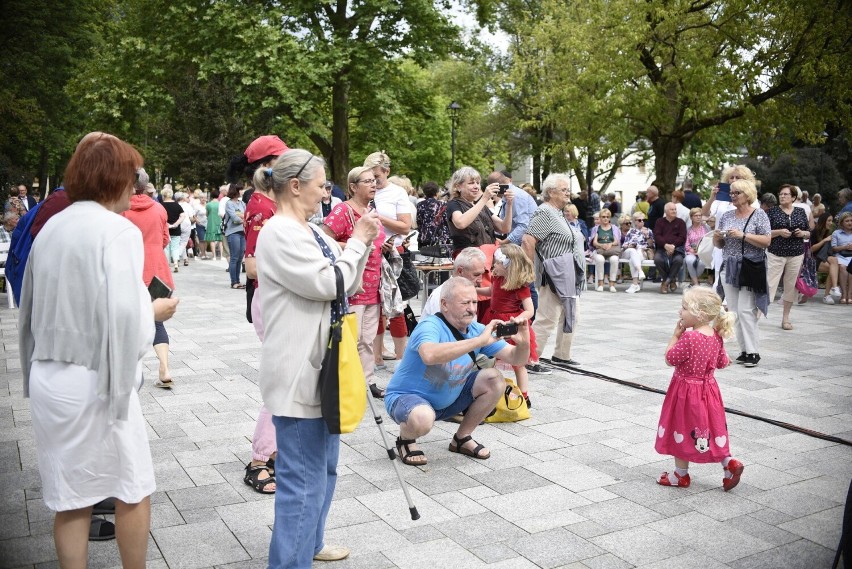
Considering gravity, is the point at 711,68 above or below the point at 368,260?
→ above

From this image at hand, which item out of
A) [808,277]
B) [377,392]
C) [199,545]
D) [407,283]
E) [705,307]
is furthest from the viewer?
[808,277]

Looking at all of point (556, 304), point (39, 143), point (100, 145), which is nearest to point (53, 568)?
point (100, 145)

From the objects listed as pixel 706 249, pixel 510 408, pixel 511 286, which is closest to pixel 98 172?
pixel 510 408

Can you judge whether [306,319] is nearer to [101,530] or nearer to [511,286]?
[101,530]

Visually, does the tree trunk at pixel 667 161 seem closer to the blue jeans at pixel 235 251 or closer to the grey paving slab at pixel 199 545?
the blue jeans at pixel 235 251

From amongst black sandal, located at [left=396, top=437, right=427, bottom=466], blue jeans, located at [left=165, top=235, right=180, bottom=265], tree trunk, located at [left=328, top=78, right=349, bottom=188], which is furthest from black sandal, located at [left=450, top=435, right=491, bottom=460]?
tree trunk, located at [left=328, top=78, right=349, bottom=188]

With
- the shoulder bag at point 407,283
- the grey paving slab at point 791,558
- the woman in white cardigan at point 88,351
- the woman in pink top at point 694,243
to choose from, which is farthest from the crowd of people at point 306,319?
the woman in pink top at point 694,243

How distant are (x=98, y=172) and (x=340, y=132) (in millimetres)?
24068

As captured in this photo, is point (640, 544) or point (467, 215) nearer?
point (640, 544)

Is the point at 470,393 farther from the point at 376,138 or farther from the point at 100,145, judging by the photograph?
the point at 376,138

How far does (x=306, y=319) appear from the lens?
343cm

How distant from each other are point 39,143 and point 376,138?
12.0 metres

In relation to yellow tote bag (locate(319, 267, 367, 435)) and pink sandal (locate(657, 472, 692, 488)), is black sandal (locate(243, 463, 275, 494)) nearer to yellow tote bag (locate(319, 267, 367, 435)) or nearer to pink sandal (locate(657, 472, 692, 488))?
yellow tote bag (locate(319, 267, 367, 435))

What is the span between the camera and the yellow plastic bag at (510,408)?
251 inches
